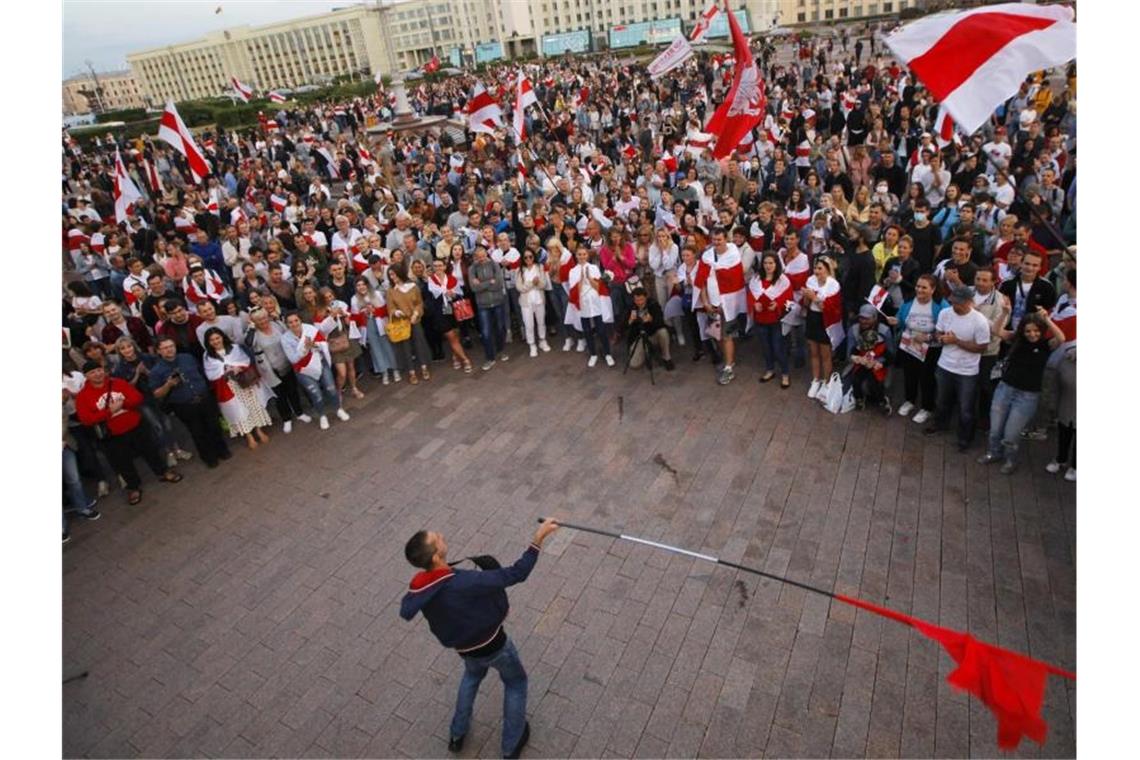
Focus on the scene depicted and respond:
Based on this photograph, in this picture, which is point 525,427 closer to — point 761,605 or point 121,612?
point 761,605

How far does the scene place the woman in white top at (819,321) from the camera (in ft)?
24.2

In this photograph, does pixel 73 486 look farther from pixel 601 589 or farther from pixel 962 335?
pixel 962 335

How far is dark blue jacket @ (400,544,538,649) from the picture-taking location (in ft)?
12.8

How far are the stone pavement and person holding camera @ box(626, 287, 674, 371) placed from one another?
3.07ft

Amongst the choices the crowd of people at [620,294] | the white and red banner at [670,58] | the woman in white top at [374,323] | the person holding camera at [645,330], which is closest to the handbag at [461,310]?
the crowd of people at [620,294]

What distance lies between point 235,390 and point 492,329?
3505mm

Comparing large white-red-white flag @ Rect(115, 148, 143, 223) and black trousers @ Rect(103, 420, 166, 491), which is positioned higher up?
large white-red-white flag @ Rect(115, 148, 143, 223)

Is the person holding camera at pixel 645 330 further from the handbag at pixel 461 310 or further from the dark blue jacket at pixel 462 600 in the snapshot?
the dark blue jacket at pixel 462 600

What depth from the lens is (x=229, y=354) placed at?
8070mm

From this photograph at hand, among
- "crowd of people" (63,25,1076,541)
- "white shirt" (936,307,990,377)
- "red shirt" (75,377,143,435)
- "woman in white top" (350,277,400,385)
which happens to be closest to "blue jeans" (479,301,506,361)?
"crowd of people" (63,25,1076,541)

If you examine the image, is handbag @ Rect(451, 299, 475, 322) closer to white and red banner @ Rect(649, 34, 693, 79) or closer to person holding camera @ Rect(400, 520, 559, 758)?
person holding camera @ Rect(400, 520, 559, 758)

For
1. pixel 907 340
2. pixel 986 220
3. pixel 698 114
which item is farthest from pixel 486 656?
pixel 698 114

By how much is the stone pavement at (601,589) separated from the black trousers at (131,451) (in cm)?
31

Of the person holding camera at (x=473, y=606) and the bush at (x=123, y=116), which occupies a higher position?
the bush at (x=123, y=116)
